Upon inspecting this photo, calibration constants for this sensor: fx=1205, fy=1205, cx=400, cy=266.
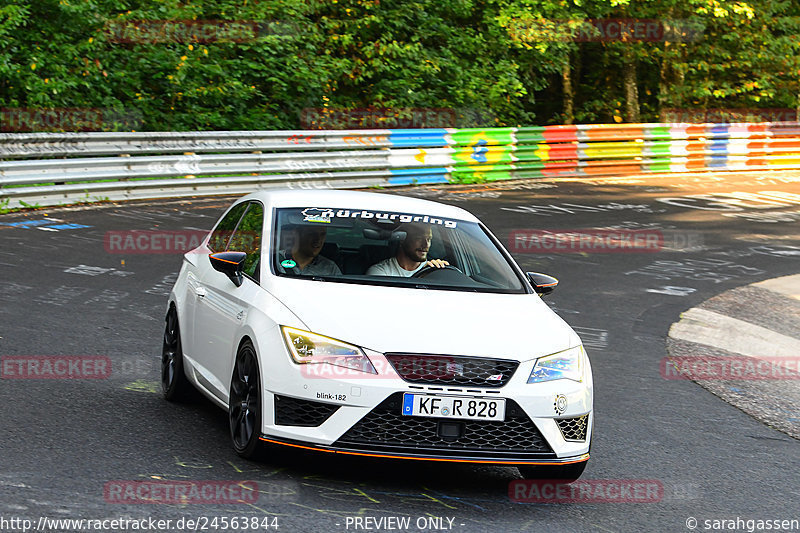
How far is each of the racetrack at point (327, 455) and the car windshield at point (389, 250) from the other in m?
1.06

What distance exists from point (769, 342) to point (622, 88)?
2681cm

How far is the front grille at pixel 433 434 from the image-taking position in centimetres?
585

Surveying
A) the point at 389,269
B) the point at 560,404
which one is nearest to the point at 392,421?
the point at 560,404

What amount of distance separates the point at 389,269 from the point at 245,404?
4.47ft

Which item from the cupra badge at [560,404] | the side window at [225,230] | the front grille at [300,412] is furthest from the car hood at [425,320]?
the side window at [225,230]

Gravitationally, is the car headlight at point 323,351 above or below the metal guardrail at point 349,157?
above

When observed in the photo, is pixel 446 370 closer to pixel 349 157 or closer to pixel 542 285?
pixel 542 285

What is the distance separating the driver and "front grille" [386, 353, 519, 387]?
132 cm

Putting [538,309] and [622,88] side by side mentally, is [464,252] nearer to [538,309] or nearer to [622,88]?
[538,309]

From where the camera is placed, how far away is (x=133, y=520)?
5.14 metres

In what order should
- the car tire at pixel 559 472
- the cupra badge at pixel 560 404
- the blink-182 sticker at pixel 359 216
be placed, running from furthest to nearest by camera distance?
1. the blink-182 sticker at pixel 359 216
2. the car tire at pixel 559 472
3. the cupra badge at pixel 560 404

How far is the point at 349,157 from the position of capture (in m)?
24.1

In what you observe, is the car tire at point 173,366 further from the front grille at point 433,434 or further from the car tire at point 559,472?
the car tire at point 559,472

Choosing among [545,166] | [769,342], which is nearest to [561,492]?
[769,342]
